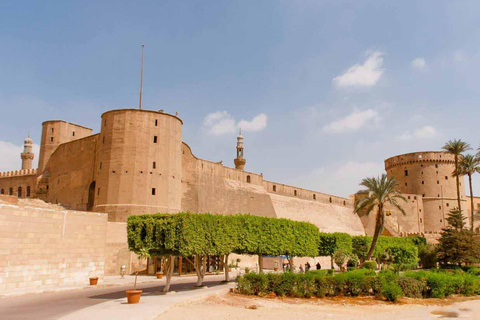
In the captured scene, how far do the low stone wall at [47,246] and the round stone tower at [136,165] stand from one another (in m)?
6.48

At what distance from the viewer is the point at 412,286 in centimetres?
1742

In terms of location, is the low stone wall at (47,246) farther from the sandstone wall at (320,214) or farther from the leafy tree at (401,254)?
the leafy tree at (401,254)

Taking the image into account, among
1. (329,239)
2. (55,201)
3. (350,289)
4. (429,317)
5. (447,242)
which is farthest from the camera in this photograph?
(55,201)

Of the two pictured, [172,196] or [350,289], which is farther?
[172,196]

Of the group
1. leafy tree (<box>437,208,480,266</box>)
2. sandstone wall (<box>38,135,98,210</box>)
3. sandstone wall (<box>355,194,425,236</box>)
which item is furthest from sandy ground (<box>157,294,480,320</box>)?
sandstone wall (<box>355,194,425,236</box>)

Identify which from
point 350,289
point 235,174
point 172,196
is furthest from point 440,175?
point 350,289

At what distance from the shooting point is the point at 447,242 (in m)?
28.3

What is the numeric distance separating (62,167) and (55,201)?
3.14 m

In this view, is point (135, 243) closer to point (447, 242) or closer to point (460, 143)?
point (447, 242)

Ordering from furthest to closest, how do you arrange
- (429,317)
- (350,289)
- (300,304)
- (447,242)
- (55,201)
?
(55,201) → (447,242) → (350,289) → (300,304) → (429,317)

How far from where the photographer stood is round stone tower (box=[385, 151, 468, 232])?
65.2 m

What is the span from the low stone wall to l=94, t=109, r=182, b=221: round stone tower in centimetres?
648

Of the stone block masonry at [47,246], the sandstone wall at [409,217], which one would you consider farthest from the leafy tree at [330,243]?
the sandstone wall at [409,217]

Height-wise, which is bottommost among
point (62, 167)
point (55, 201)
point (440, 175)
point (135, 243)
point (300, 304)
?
point (300, 304)
